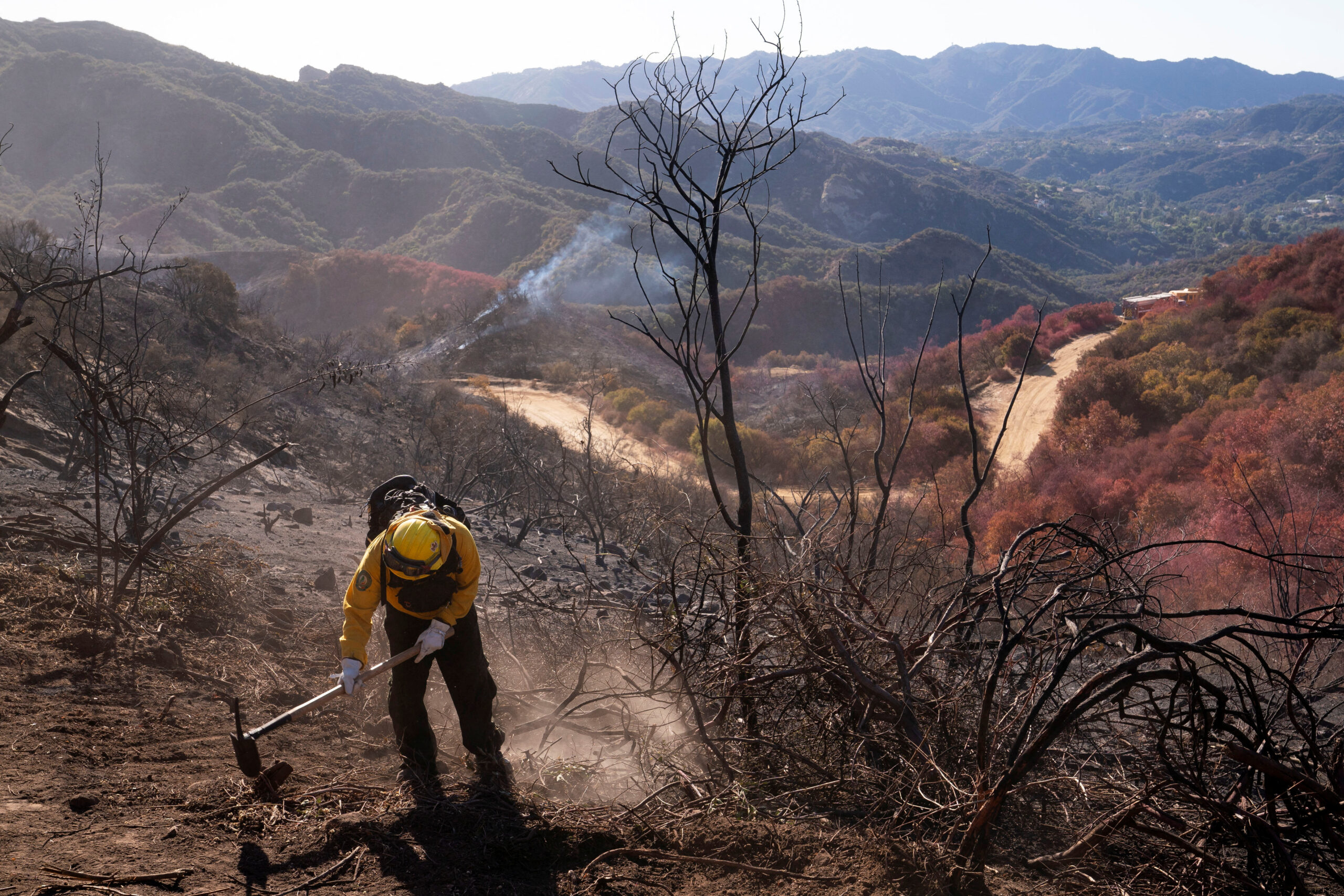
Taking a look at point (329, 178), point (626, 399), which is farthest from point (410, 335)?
point (329, 178)

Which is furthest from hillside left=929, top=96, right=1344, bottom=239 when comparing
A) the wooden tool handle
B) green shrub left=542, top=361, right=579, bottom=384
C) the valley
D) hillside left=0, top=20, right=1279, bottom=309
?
the wooden tool handle

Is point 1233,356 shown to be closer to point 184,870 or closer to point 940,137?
point 184,870

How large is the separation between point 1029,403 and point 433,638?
21.4 m

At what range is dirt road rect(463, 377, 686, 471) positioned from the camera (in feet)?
56.5

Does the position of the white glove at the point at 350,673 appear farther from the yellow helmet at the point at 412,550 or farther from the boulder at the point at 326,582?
the boulder at the point at 326,582

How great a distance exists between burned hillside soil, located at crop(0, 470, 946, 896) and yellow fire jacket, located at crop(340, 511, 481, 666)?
1.95 ft

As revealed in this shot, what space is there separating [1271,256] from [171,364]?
91.9 feet

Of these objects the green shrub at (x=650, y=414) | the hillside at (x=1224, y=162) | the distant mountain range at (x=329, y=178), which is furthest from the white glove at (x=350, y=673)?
the hillside at (x=1224, y=162)

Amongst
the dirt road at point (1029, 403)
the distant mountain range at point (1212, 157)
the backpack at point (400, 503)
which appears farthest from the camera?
the distant mountain range at point (1212, 157)

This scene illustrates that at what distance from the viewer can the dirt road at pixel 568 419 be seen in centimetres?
→ 1722

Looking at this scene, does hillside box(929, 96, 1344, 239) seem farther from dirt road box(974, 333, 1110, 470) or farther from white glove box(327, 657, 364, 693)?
white glove box(327, 657, 364, 693)

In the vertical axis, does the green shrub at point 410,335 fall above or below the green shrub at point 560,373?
above

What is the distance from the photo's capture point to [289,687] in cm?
398

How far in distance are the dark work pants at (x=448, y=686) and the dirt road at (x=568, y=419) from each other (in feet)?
37.1
